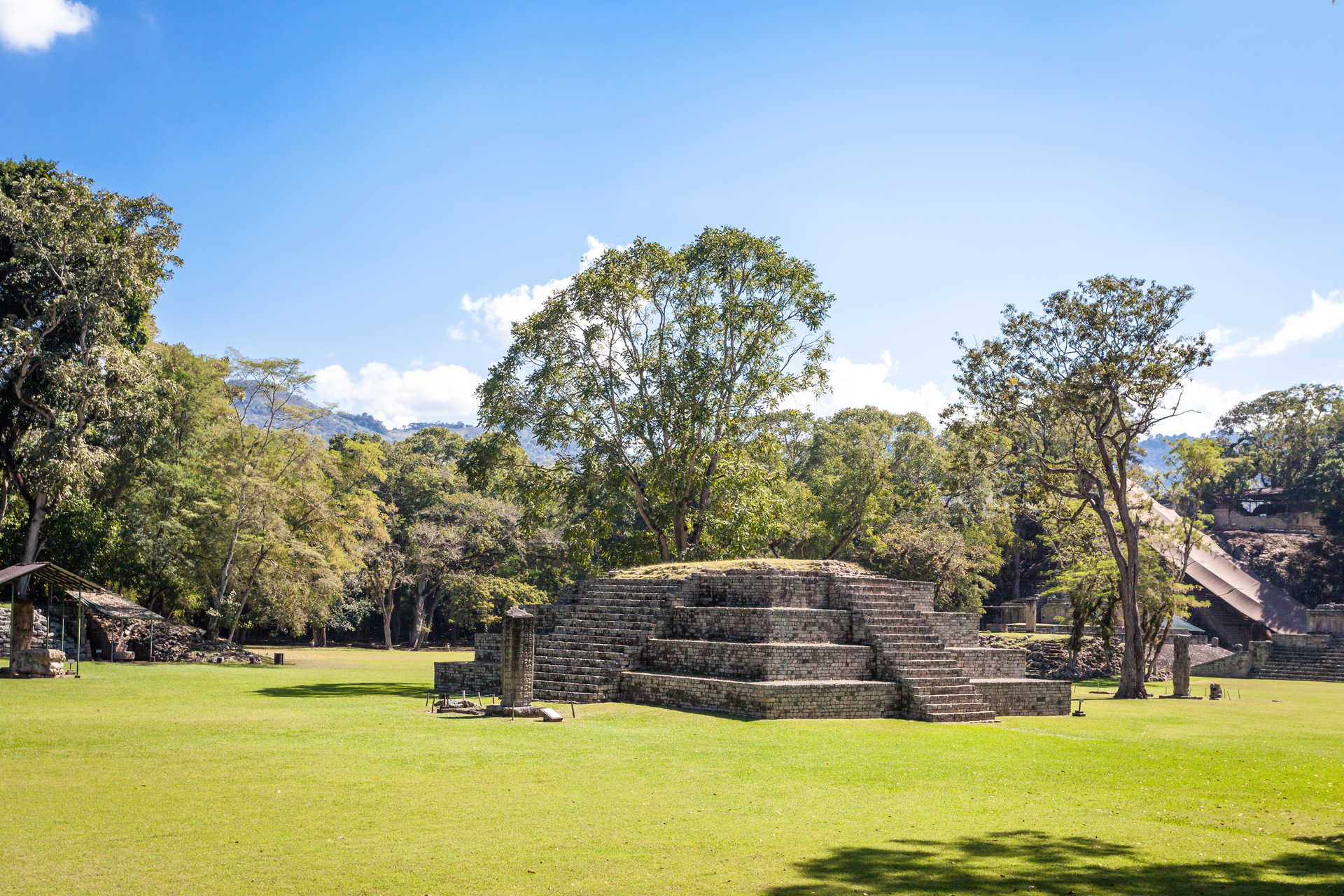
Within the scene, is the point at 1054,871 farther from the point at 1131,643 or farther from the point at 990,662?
the point at 1131,643

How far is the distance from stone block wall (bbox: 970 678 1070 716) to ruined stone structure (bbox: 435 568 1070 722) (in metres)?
0.03

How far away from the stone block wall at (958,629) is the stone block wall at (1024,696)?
1.94 meters

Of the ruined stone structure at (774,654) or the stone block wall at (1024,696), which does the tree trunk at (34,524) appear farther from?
the stone block wall at (1024,696)

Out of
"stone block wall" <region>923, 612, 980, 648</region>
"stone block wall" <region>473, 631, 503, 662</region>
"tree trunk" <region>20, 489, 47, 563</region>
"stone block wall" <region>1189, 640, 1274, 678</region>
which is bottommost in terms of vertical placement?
"stone block wall" <region>1189, 640, 1274, 678</region>

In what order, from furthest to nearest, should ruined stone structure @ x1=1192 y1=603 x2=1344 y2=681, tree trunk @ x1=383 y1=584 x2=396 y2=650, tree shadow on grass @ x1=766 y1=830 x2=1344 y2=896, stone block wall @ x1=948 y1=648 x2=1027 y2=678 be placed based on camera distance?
tree trunk @ x1=383 y1=584 x2=396 y2=650 < ruined stone structure @ x1=1192 y1=603 x2=1344 y2=681 < stone block wall @ x1=948 y1=648 x2=1027 y2=678 < tree shadow on grass @ x1=766 y1=830 x2=1344 y2=896

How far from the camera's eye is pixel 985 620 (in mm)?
49719

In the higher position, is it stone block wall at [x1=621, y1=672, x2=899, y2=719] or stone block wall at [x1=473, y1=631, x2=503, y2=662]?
stone block wall at [x1=473, y1=631, x2=503, y2=662]

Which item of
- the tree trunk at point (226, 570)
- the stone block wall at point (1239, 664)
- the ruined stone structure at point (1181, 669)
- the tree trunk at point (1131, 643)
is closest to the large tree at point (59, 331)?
the tree trunk at point (226, 570)

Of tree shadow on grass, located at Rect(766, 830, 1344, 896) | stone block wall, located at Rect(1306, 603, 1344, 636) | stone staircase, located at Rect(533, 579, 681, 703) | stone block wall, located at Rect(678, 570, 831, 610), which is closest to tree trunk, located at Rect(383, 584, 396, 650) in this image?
stone staircase, located at Rect(533, 579, 681, 703)

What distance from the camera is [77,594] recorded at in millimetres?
24172

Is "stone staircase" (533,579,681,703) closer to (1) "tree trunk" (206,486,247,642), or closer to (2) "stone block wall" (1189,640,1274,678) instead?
(1) "tree trunk" (206,486,247,642)

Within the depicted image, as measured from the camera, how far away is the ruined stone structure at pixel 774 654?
16.3m

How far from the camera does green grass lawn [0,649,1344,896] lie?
6.34m

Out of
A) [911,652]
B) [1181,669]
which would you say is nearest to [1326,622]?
[1181,669]
